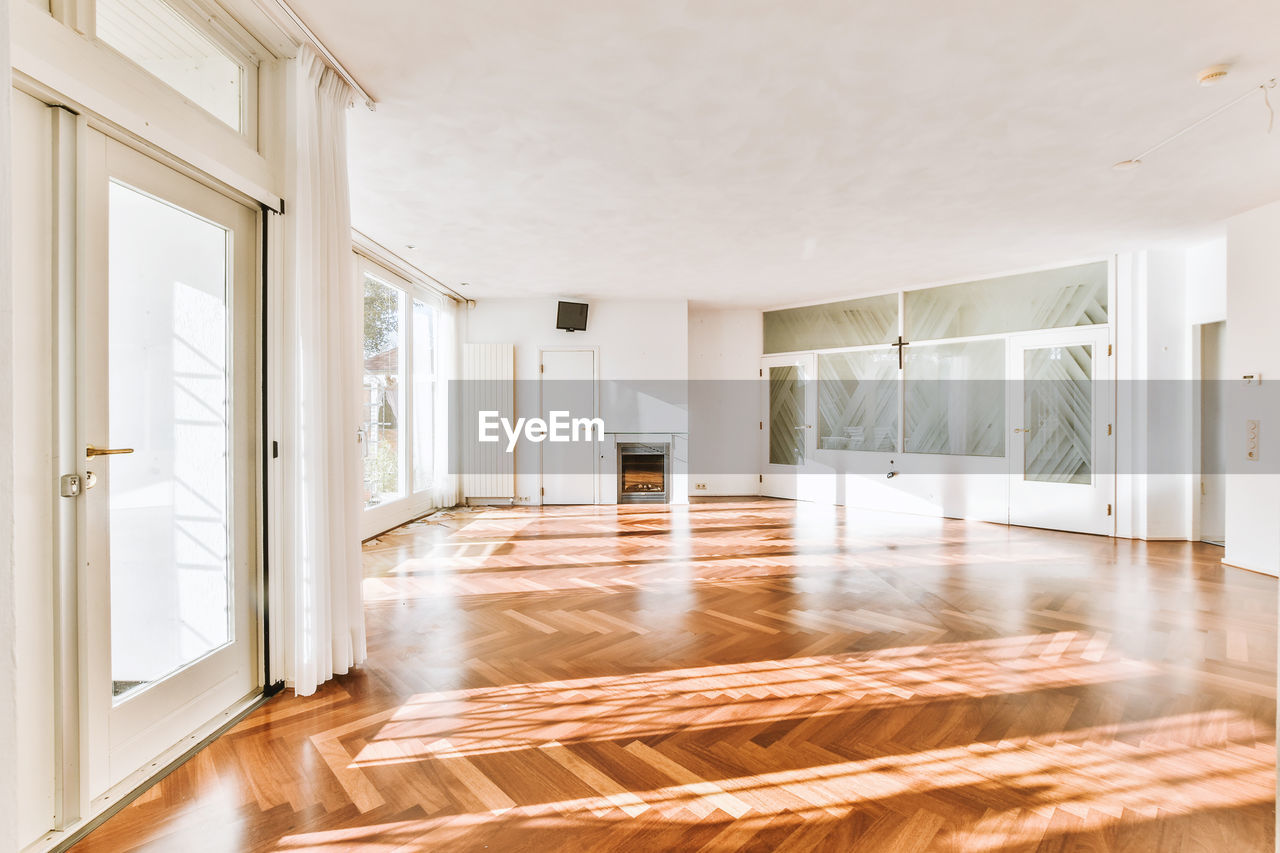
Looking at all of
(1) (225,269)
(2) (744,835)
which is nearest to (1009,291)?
(2) (744,835)

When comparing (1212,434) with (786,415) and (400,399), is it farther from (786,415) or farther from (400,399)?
(400,399)

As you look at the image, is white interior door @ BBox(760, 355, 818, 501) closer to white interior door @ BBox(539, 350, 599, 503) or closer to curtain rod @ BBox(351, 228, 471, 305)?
white interior door @ BBox(539, 350, 599, 503)

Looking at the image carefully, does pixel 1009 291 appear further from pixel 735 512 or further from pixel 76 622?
pixel 76 622

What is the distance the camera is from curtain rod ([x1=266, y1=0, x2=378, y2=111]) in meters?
2.31

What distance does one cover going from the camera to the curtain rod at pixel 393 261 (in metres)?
5.23

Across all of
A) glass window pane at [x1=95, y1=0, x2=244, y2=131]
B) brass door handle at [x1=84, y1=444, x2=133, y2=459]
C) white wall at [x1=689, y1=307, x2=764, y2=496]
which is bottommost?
brass door handle at [x1=84, y1=444, x2=133, y2=459]

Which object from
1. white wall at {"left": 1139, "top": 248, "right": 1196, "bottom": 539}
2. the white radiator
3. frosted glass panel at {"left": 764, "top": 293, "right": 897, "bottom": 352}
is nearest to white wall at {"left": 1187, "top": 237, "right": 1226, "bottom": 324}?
white wall at {"left": 1139, "top": 248, "right": 1196, "bottom": 539}

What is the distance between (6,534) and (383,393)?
5.78 m

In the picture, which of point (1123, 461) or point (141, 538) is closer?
point (141, 538)

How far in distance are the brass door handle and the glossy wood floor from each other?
3.38ft

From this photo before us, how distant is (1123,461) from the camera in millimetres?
5719

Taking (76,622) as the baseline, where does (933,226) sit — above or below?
above

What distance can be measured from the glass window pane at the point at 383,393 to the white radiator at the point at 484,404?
1.35m

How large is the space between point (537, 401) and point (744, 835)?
21.4ft
